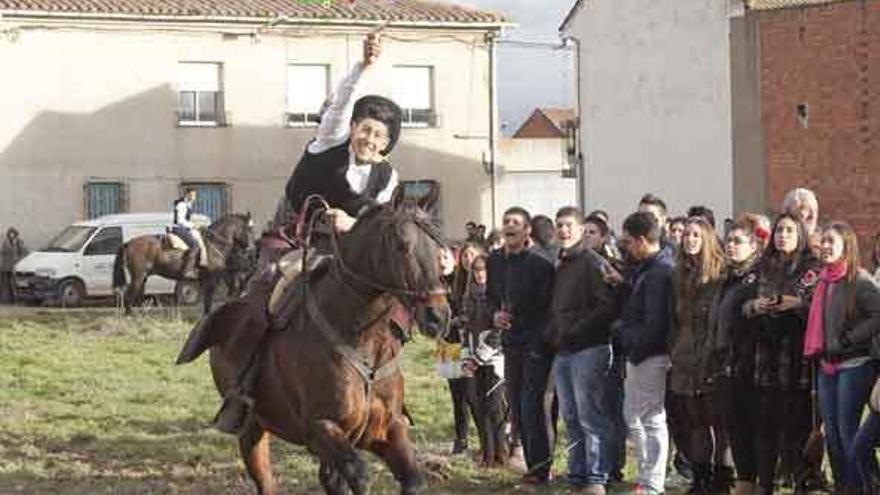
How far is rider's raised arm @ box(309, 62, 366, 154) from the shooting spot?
9.85 metres

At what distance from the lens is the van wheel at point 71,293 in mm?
35469

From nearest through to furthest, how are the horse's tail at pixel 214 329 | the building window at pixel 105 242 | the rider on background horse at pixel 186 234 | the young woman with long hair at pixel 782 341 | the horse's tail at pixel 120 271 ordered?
the young woman with long hair at pixel 782 341 → the horse's tail at pixel 214 329 → the rider on background horse at pixel 186 234 → the horse's tail at pixel 120 271 → the building window at pixel 105 242

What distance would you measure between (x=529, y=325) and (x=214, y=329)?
2400mm

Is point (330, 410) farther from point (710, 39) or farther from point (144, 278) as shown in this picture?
point (710, 39)

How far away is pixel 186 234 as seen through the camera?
31.3 metres

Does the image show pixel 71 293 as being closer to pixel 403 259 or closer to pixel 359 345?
pixel 359 345

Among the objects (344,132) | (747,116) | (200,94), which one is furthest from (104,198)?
(344,132)

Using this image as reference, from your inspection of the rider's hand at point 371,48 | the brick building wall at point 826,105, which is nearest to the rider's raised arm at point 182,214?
the brick building wall at point 826,105

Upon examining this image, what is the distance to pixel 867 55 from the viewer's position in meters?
33.7

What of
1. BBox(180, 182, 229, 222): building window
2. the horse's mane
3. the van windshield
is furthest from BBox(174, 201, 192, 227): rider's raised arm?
BBox(180, 182, 229, 222): building window

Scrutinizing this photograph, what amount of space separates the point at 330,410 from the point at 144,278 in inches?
867

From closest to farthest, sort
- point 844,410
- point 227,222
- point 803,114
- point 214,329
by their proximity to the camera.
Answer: point 844,410 < point 214,329 < point 227,222 < point 803,114

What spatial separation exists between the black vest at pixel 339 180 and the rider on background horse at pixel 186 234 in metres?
21.0

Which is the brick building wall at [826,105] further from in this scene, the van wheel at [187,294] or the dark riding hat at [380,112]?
the dark riding hat at [380,112]
